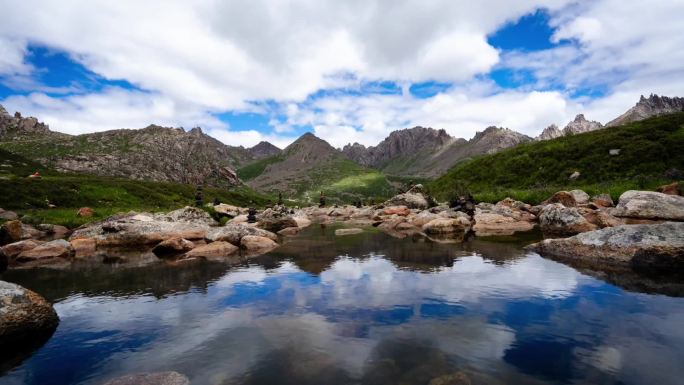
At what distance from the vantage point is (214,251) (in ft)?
85.8

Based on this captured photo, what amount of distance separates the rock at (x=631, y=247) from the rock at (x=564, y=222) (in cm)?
859

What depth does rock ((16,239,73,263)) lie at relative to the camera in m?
24.6

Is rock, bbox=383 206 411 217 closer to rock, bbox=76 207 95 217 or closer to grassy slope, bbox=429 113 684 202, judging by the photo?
grassy slope, bbox=429 113 684 202

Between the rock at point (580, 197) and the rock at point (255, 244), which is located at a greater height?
the rock at point (580, 197)

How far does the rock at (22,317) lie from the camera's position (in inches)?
409

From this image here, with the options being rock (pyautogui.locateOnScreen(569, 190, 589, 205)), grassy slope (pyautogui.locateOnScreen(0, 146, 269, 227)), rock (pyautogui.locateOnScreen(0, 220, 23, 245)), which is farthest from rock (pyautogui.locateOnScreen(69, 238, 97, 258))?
rock (pyautogui.locateOnScreen(569, 190, 589, 205))

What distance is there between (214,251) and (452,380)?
21637 millimetres

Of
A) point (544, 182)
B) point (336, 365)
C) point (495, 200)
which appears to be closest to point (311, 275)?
point (336, 365)

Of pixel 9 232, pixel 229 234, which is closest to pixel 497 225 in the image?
pixel 229 234

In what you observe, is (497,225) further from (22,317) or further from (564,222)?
(22,317)

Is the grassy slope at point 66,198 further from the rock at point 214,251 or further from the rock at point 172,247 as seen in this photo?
the rock at point 214,251

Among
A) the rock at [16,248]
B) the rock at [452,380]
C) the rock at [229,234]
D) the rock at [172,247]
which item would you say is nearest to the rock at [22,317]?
the rock at [452,380]

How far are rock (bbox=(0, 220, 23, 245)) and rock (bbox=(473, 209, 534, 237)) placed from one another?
130 ft

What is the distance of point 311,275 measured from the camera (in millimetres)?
18844
